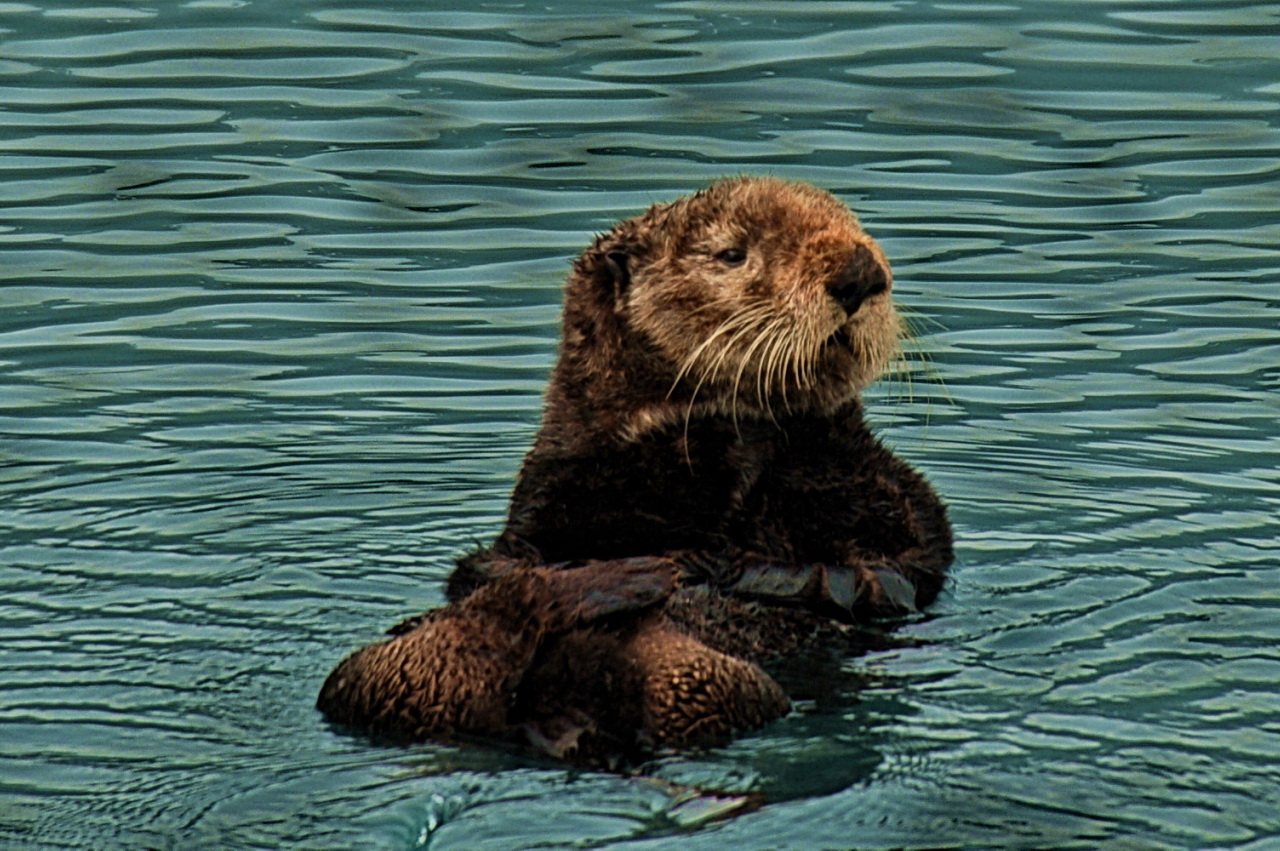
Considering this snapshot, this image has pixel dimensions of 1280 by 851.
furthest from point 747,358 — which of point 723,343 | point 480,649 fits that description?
point 480,649

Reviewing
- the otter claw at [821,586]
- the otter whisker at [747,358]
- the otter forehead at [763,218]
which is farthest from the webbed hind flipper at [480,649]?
the otter forehead at [763,218]

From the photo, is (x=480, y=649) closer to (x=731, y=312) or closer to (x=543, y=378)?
(x=731, y=312)

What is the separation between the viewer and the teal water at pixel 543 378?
15.5 feet

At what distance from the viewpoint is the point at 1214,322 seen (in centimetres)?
935

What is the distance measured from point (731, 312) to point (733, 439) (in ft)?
1.06

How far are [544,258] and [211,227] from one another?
154 cm

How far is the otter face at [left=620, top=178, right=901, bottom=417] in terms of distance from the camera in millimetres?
5828

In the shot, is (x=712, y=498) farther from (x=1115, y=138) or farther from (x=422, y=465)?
(x=1115, y=138)

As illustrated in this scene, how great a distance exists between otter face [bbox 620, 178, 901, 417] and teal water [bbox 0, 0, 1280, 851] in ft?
2.28

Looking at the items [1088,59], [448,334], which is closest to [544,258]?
[448,334]

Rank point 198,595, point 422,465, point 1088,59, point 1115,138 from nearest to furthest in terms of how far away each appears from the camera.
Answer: point 198,595
point 422,465
point 1115,138
point 1088,59

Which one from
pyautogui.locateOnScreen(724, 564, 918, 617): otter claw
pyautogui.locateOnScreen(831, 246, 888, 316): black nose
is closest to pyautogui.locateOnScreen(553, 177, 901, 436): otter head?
pyautogui.locateOnScreen(831, 246, 888, 316): black nose

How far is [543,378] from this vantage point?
901cm

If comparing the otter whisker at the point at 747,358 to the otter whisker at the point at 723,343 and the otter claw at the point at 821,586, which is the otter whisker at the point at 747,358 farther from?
the otter claw at the point at 821,586
